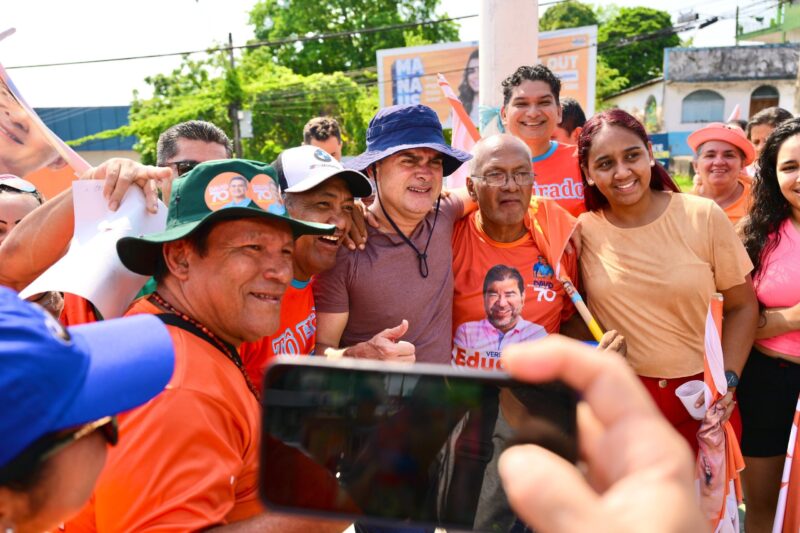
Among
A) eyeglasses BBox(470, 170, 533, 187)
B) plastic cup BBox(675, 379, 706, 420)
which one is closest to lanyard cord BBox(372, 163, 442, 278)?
eyeglasses BBox(470, 170, 533, 187)

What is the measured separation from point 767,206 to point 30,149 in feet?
12.5

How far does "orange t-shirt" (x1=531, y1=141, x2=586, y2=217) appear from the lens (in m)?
3.64

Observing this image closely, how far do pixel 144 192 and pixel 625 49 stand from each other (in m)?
55.2

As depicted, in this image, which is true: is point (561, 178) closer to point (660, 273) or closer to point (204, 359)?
point (660, 273)

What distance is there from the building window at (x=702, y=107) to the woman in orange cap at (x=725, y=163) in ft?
116

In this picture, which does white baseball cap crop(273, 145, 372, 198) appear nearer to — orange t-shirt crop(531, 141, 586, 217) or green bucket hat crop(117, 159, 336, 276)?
green bucket hat crop(117, 159, 336, 276)

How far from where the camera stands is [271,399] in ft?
3.11

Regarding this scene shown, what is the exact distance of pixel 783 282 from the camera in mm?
2881

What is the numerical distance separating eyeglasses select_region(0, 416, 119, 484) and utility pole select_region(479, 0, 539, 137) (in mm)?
5452

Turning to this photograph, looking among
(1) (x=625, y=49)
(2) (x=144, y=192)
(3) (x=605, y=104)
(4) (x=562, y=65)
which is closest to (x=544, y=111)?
(2) (x=144, y=192)

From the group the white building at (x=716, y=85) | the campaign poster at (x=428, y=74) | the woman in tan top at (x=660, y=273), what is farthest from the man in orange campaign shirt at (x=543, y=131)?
the white building at (x=716, y=85)

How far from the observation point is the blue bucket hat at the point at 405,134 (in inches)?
111

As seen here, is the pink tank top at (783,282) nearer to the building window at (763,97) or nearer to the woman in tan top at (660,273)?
the woman in tan top at (660,273)

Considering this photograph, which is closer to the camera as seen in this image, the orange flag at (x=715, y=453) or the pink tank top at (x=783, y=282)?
the orange flag at (x=715, y=453)
